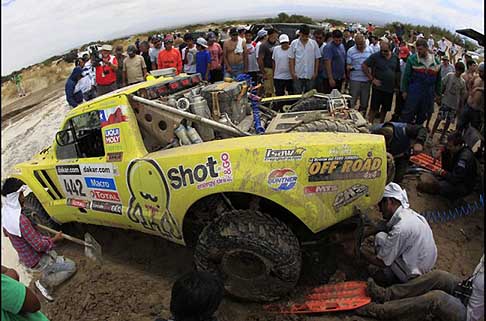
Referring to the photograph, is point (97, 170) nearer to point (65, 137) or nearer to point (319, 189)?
point (65, 137)

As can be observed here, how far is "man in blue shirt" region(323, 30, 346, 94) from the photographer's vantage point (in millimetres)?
7824

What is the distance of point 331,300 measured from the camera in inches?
149

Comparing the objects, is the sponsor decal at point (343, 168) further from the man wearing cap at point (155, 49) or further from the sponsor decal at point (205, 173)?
the man wearing cap at point (155, 49)

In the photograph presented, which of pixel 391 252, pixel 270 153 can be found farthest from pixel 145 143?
pixel 391 252

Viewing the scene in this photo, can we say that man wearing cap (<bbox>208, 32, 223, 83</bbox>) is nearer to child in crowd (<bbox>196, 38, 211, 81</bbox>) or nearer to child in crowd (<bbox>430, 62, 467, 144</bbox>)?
child in crowd (<bbox>196, 38, 211, 81</bbox>)

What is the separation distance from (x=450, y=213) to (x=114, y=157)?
418 centimetres

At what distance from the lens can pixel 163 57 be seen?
8.70 metres

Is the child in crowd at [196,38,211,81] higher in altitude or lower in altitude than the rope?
higher

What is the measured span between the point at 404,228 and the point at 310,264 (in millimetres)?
1180

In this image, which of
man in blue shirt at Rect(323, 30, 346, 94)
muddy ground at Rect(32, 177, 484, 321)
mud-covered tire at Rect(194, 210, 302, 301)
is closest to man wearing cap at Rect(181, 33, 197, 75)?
man in blue shirt at Rect(323, 30, 346, 94)

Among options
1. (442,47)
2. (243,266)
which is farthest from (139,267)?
(442,47)

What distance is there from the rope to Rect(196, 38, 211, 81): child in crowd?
5.27 m

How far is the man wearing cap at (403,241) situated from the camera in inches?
141

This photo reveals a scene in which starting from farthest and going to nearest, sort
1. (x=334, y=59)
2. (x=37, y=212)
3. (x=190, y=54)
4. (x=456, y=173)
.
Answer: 1. (x=190, y=54)
2. (x=334, y=59)
3. (x=456, y=173)
4. (x=37, y=212)
